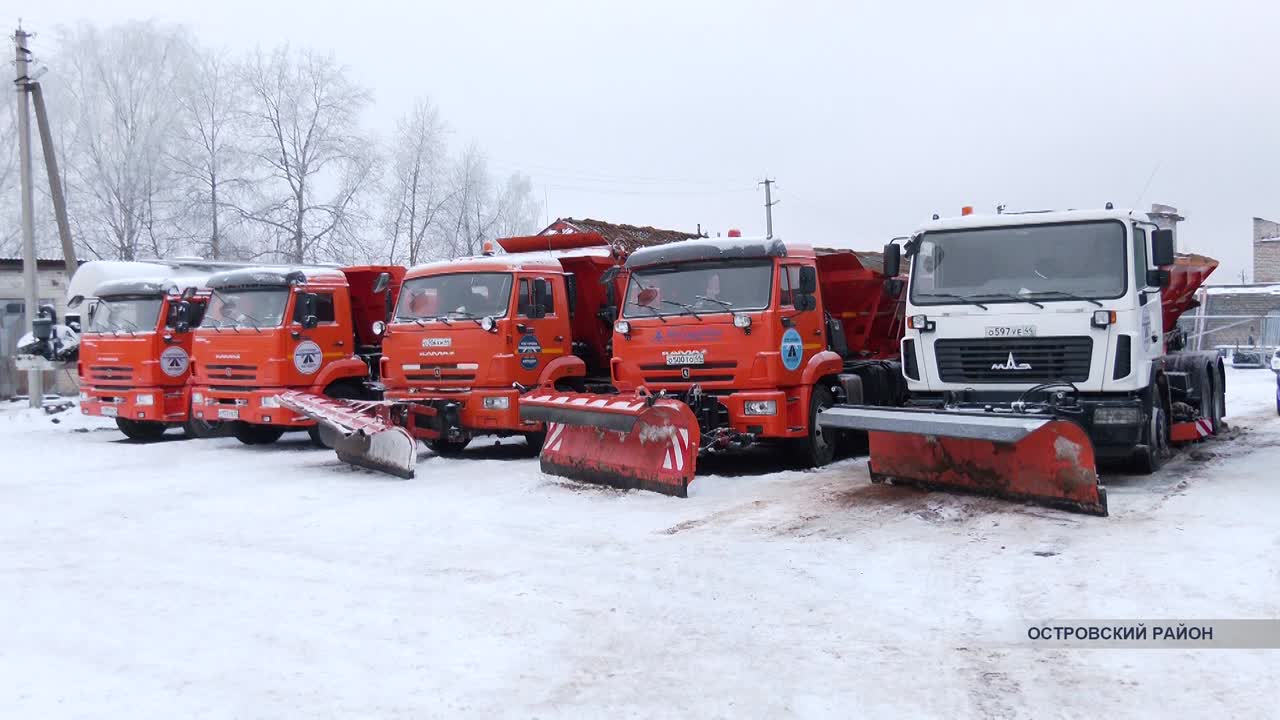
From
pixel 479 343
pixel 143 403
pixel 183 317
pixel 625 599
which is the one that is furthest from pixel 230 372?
pixel 625 599

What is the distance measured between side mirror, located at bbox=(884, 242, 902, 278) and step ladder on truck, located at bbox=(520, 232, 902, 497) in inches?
22.8

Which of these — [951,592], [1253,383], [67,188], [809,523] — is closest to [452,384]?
[809,523]

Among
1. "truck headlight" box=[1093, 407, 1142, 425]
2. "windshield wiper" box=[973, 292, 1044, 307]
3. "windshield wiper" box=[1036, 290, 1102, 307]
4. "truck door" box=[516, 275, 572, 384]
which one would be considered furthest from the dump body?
"truck headlight" box=[1093, 407, 1142, 425]

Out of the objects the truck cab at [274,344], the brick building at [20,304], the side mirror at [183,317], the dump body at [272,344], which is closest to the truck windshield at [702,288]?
the truck cab at [274,344]

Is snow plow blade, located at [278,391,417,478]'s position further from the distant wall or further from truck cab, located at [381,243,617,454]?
the distant wall

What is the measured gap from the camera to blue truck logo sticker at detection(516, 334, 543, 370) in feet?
43.4

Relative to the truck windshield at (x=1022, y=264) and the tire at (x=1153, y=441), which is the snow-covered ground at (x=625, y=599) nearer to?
the tire at (x=1153, y=441)

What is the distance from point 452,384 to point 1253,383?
21457mm

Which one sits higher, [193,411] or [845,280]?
[845,280]

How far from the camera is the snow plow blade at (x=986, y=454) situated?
8.31 meters

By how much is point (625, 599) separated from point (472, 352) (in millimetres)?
7228

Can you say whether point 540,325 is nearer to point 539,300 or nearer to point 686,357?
point 539,300

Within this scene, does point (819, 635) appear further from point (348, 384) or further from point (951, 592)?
point (348, 384)

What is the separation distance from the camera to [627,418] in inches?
404
